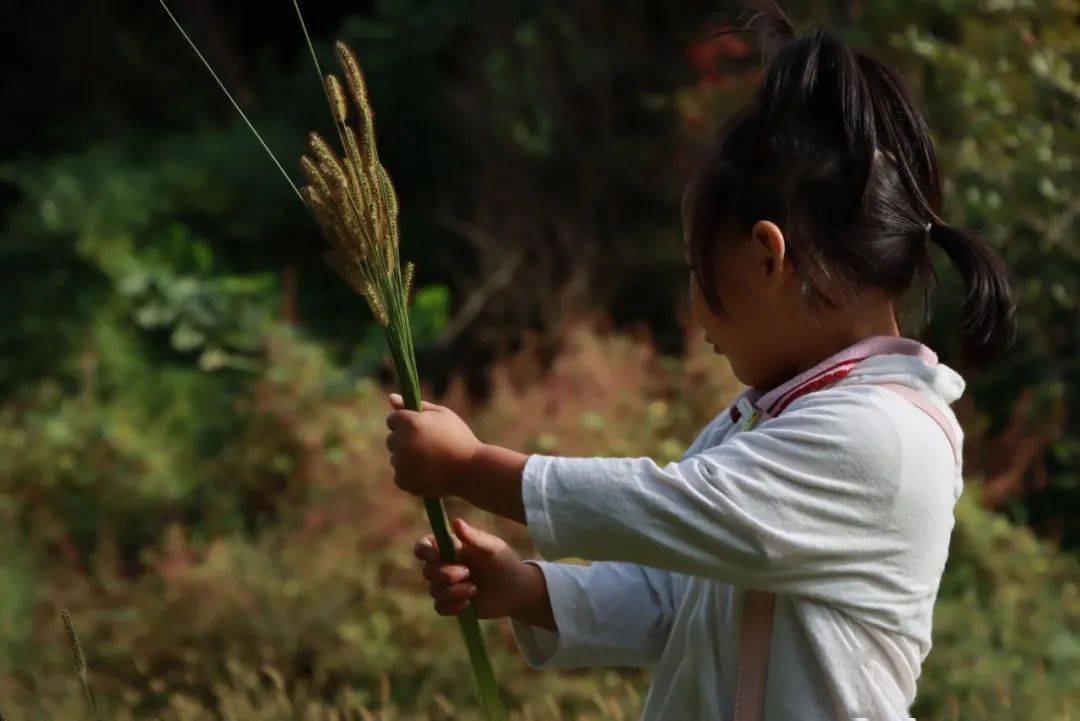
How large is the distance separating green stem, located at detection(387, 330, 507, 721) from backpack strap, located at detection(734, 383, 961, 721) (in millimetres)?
349

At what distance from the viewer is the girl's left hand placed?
66.5 inches

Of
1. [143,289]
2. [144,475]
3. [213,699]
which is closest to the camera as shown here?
[213,699]

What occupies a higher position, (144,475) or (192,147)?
(192,147)

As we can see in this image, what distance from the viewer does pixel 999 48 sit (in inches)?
192

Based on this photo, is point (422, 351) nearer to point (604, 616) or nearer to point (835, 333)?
point (604, 616)

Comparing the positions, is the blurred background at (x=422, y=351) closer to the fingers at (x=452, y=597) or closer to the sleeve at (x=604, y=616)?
the sleeve at (x=604, y=616)

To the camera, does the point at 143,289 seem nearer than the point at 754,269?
No

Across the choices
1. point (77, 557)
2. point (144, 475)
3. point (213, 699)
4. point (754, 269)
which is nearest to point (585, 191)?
point (144, 475)

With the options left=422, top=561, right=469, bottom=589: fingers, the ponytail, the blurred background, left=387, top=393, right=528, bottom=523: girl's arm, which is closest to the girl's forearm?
left=387, top=393, right=528, bottom=523: girl's arm

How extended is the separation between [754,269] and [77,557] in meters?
3.13

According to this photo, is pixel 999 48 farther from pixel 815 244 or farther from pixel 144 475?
pixel 815 244

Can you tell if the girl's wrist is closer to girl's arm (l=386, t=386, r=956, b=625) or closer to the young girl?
the young girl

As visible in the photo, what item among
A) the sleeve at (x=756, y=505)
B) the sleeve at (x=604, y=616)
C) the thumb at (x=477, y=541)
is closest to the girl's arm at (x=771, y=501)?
the sleeve at (x=756, y=505)

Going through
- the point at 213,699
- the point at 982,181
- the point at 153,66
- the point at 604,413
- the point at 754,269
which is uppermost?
the point at 153,66
